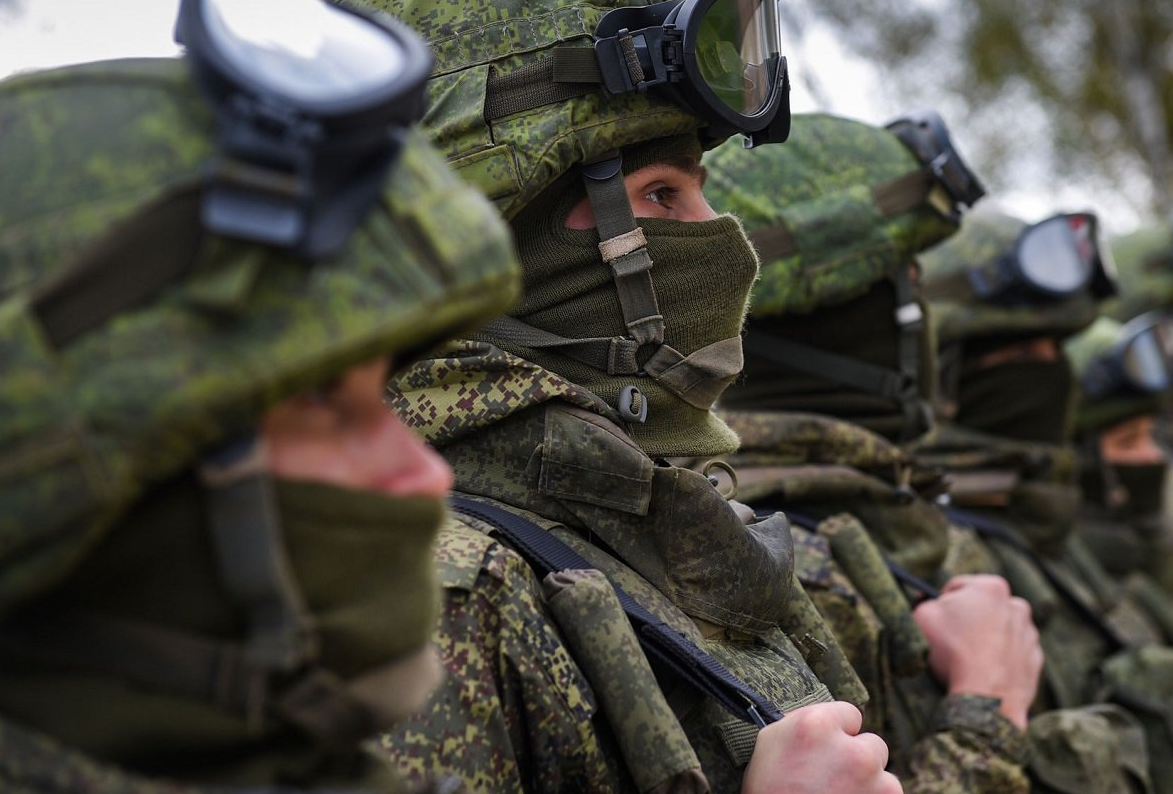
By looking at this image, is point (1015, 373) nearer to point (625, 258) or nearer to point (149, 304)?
point (625, 258)

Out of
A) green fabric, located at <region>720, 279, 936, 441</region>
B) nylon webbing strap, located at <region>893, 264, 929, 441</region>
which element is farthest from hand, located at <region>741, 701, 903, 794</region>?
nylon webbing strap, located at <region>893, 264, 929, 441</region>

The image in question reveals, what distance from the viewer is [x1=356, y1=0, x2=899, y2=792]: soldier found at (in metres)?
2.31

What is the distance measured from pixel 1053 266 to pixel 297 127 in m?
5.44

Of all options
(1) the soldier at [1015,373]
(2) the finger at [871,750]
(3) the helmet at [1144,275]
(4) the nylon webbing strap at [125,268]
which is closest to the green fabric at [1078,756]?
(1) the soldier at [1015,373]

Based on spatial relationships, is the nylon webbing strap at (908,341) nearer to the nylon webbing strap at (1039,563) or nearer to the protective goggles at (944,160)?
the protective goggles at (944,160)

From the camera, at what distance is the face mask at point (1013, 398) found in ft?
20.5

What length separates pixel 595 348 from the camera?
286 centimetres

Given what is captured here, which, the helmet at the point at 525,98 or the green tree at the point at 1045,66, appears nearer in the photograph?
the helmet at the point at 525,98

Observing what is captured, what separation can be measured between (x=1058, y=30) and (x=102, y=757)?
1951 cm

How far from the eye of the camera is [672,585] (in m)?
2.74

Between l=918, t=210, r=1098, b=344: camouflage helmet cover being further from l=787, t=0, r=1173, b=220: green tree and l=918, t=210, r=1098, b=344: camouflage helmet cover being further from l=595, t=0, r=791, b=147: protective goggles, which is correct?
l=787, t=0, r=1173, b=220: green tree

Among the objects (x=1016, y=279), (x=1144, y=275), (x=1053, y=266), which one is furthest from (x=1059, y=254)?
(x=1144, y=275)

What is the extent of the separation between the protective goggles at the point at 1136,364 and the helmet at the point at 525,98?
233 inches

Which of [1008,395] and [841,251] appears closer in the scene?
[841,251]
